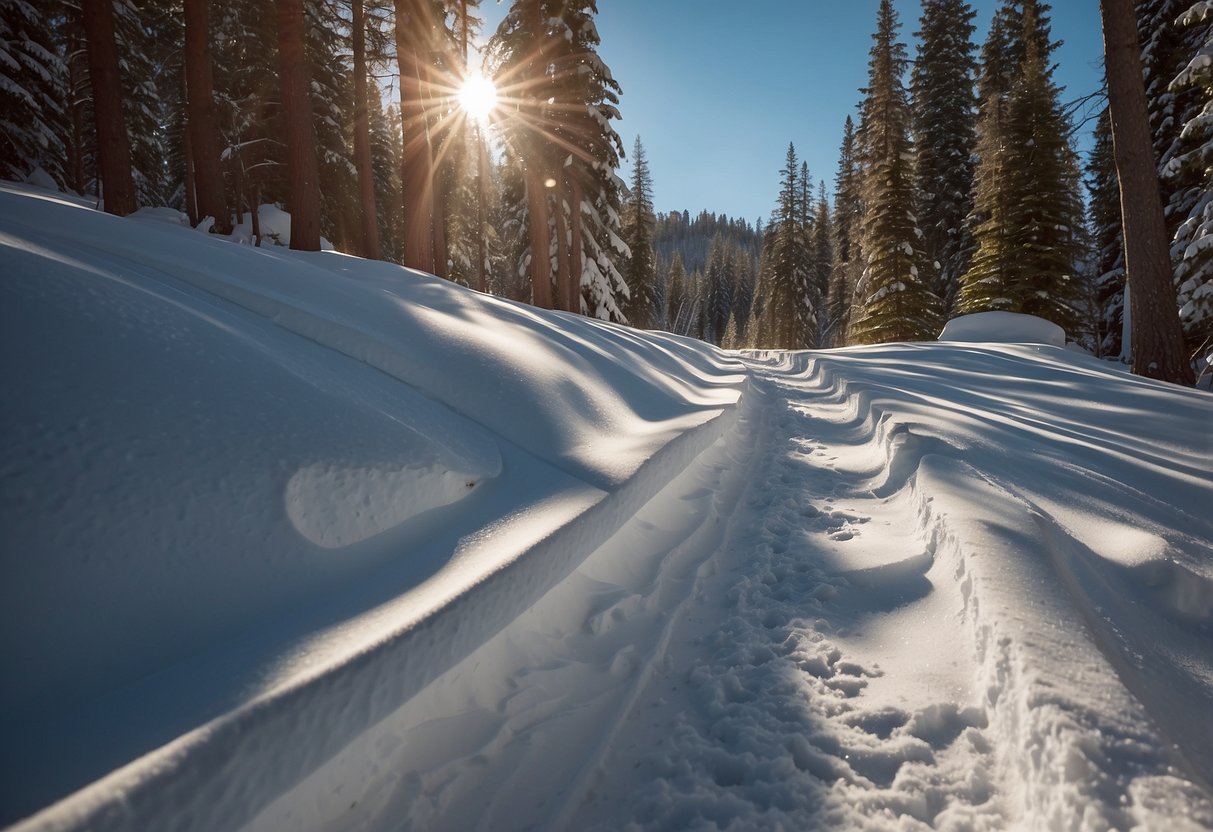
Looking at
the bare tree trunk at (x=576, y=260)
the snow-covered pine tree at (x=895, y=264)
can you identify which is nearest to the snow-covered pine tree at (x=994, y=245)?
the snow-covered pine tree at (x=895, y=264)

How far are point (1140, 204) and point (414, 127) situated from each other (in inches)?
436

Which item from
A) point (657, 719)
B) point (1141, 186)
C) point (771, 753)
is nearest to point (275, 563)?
point (657, 719)

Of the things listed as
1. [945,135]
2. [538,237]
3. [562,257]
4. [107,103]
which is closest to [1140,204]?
[538,237]

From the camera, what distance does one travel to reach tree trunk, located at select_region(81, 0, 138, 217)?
9133 mm

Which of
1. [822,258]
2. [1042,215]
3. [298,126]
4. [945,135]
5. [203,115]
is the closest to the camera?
[298,126]

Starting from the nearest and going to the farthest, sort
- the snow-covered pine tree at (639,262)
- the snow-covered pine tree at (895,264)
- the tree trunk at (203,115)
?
the tree trunk at (203,115) → the snow-covered pine tree at (895,264) → the snow-covered pine tree at (639,262)

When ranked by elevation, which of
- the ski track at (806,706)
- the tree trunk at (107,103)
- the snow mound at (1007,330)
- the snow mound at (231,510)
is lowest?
the ski track at (806,706)

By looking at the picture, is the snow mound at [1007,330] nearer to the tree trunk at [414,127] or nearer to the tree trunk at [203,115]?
the tree trunk at [414,127]

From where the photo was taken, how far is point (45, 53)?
13.6m

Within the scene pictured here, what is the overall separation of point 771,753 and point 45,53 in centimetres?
2250

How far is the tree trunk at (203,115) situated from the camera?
8773 millimetres

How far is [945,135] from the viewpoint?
23.1 metres

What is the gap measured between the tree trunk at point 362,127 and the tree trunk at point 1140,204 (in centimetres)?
1236

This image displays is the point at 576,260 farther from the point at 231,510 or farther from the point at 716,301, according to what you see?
the point at 716,301
